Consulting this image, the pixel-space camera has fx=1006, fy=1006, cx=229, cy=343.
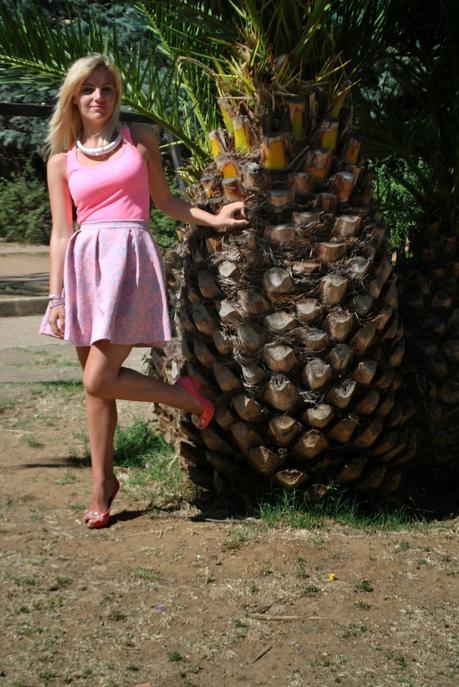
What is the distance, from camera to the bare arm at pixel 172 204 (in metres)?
3.79

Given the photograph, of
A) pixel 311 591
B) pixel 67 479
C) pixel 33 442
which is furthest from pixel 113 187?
pixel 33 442

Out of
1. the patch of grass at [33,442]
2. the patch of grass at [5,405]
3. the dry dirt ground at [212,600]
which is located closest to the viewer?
the dry dirt ground at [212,600]

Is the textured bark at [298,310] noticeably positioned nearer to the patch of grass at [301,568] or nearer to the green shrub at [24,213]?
the patch of grass at [301,568]

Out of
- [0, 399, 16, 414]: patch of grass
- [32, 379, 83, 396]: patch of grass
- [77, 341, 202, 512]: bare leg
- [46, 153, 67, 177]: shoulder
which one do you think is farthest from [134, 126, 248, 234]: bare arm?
[32, 379, 83, 396]: patch of grass

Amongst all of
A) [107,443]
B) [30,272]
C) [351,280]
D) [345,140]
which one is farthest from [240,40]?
[30,272]

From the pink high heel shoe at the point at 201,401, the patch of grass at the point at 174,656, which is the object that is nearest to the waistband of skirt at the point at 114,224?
the pink high heel shoe at the point at 201,401

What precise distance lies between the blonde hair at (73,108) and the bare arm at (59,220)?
8cm

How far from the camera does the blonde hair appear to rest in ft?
12.3

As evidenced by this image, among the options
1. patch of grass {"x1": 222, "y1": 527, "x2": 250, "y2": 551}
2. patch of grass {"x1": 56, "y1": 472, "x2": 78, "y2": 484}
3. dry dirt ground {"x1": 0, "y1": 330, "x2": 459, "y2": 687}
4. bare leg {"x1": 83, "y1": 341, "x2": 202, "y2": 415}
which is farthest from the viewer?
patch of grass {"x1": 56, "y1": 472, "x2": 78, "y2": 484}

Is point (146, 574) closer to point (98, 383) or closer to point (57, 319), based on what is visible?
point (98, 383)

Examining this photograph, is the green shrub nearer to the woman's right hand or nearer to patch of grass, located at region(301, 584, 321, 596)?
the woman's right hand

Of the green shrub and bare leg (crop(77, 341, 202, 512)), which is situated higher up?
bare leg (crop(77, 341, 202, 512))

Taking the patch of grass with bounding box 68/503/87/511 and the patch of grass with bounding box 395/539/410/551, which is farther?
the patch of grass with bounding box 68/503/87/511

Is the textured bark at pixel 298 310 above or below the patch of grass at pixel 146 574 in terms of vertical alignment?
above
